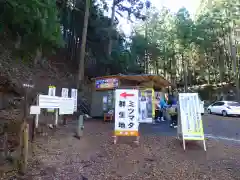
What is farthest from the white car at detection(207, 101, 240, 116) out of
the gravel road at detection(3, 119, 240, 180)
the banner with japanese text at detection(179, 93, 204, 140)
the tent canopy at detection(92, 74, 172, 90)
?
the banner with japanese text at detection(179, 93, 204, 140)

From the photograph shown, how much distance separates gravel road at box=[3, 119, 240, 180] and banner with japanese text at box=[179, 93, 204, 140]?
39 centimetres

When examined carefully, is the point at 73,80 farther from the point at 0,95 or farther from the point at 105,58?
the point at 0,95

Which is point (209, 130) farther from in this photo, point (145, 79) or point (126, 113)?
point (126, 113)

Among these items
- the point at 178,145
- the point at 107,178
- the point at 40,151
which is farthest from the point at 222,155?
the point at 40,151

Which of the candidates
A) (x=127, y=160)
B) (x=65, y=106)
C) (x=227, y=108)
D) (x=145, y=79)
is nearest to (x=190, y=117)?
(x=127, y=160)

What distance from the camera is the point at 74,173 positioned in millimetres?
4773

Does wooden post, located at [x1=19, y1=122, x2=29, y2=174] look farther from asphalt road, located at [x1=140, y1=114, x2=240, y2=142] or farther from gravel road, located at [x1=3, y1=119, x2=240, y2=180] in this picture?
asphalt road, located at [x1=140, y1=114, x2=240, y2=142]

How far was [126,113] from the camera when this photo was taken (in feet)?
24.8

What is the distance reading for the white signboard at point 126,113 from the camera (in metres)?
7.44

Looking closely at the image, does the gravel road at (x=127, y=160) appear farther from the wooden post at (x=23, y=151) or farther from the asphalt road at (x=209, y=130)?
the asphalt road at (x=209, y=130)

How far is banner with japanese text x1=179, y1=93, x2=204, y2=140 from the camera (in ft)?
23.8

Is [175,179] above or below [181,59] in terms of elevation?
below

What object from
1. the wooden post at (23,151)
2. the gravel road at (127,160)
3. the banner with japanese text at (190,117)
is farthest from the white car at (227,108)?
the wooden post at (23,151)

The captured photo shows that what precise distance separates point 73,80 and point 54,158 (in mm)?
17125
